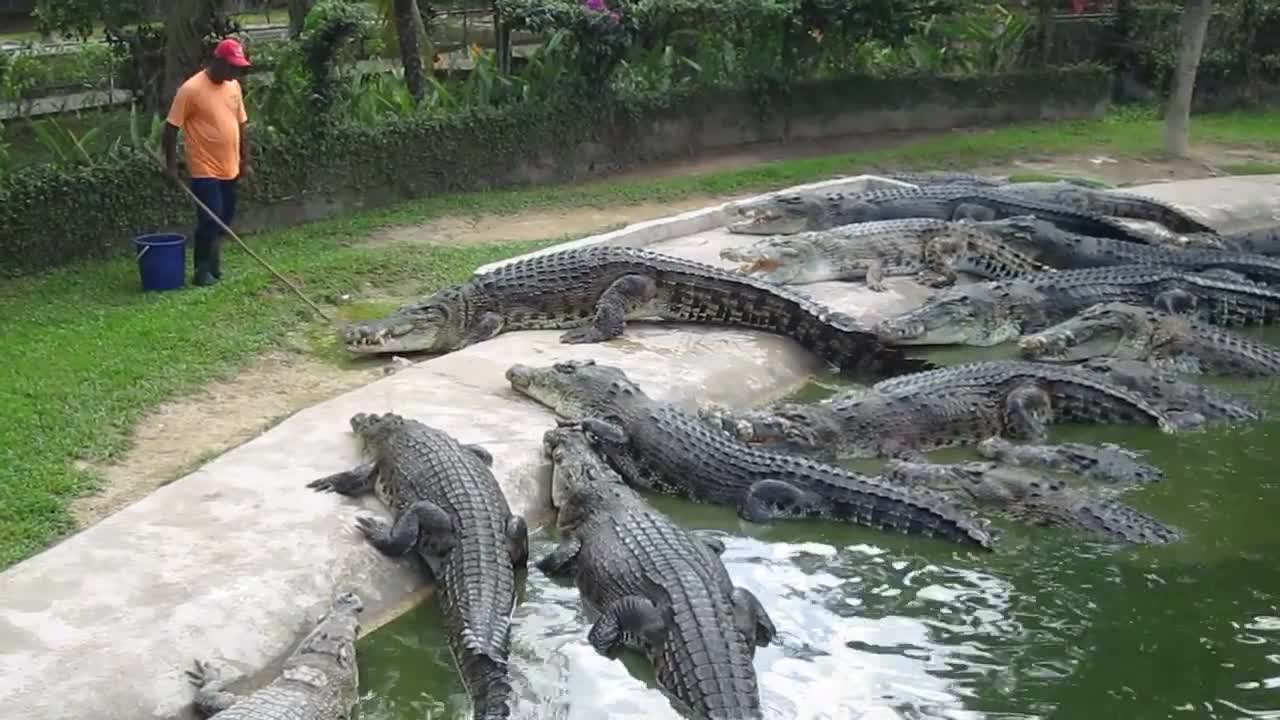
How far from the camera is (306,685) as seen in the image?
437cm

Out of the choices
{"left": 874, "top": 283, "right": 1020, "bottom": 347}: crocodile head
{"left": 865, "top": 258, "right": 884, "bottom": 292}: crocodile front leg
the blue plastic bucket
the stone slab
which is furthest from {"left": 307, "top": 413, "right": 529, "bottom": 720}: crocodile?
the stone slab

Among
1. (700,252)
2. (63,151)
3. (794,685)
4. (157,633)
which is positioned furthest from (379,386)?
(63,151)

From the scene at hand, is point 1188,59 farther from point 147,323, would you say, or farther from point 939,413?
point 147,323

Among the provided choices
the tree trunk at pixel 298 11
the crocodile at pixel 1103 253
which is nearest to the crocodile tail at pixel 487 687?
the crocodile at pixel 1103 253

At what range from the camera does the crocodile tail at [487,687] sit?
4539 mm

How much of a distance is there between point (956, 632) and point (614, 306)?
12.4 feet

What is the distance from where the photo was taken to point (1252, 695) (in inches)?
184

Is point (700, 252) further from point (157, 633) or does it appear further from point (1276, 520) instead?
point (157, 633)

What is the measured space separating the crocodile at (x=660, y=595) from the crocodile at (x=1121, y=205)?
6908 mm

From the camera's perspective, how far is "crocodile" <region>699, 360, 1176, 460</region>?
6.94 m

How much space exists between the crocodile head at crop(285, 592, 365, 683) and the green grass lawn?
54.4 inches

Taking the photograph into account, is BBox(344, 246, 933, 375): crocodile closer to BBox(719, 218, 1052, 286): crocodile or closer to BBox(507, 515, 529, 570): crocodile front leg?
BBox(719, 218, 1052, 286): crocodile

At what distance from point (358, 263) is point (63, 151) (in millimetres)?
2440

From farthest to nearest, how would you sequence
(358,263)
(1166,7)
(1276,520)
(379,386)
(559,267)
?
(1166,7) → (358,263) → (559,267) → (379,386) → (1276,520)
